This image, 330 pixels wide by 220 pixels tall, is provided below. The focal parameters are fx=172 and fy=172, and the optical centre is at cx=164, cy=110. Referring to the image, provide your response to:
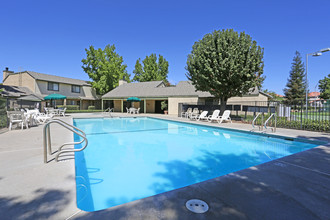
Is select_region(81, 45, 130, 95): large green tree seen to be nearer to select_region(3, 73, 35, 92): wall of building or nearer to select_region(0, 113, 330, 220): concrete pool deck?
select_region(3, 73, 35, 92): wall of building

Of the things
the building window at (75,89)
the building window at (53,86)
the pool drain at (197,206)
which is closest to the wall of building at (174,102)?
the building window at (75,89)

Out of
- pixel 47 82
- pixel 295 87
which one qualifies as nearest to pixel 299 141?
pixel 47 82

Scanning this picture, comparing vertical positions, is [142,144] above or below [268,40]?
below

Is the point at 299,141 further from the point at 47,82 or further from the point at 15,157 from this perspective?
the point at 47,82

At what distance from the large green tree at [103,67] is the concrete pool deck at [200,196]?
3276 centimetres

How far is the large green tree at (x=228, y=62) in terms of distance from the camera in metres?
13.0

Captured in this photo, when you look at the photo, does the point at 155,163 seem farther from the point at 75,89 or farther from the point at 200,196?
the point at 75,89

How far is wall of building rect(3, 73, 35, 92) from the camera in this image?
27.6m

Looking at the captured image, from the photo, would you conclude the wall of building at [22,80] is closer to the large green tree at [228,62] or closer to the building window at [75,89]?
the building window at [75,89]

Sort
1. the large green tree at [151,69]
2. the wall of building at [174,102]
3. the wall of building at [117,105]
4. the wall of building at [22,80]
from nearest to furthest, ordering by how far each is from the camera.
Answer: the wall of building at [174,102] < the wall of building at [22,80] < the wall of building at [117,105] < the large green tree at [151,69]

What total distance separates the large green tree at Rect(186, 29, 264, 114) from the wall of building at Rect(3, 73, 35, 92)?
27.1m

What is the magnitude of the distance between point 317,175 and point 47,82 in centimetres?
3479

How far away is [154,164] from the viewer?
5.70 metres

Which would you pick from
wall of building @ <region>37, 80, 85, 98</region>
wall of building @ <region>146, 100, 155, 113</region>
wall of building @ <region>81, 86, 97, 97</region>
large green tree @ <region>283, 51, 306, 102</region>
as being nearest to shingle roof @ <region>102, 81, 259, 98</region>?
wall of building @ <region>146, 100, 155, 113</region>
